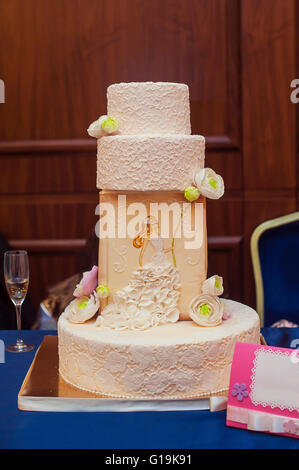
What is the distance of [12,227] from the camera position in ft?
10.00

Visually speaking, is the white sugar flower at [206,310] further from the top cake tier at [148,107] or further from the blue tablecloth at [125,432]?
the top cake tier at [148,107]

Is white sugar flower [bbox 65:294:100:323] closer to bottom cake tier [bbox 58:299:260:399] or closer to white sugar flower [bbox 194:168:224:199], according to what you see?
bottom cake tier [bbox 58:299:260:399]

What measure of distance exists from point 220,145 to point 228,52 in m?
0.48

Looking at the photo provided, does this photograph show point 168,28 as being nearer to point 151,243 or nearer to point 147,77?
point 147,77

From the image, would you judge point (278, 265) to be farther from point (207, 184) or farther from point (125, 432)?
point (125, 432)

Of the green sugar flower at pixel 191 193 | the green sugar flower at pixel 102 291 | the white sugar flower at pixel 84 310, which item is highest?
the green sugar flower at pixel 191 193

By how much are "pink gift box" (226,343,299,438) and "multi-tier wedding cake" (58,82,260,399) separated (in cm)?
18

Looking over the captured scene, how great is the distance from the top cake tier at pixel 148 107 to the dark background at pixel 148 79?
4.39 ft

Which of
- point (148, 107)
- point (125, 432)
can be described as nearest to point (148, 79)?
point (148, 107)

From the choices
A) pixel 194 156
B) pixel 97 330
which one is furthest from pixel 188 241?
pixel 97 330

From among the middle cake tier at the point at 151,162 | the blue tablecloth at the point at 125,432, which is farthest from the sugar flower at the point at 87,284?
the blue tablecloth at the point at 125,432

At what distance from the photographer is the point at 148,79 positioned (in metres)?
2.96

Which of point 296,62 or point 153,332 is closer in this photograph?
point 153,332

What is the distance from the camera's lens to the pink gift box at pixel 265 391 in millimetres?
1206
